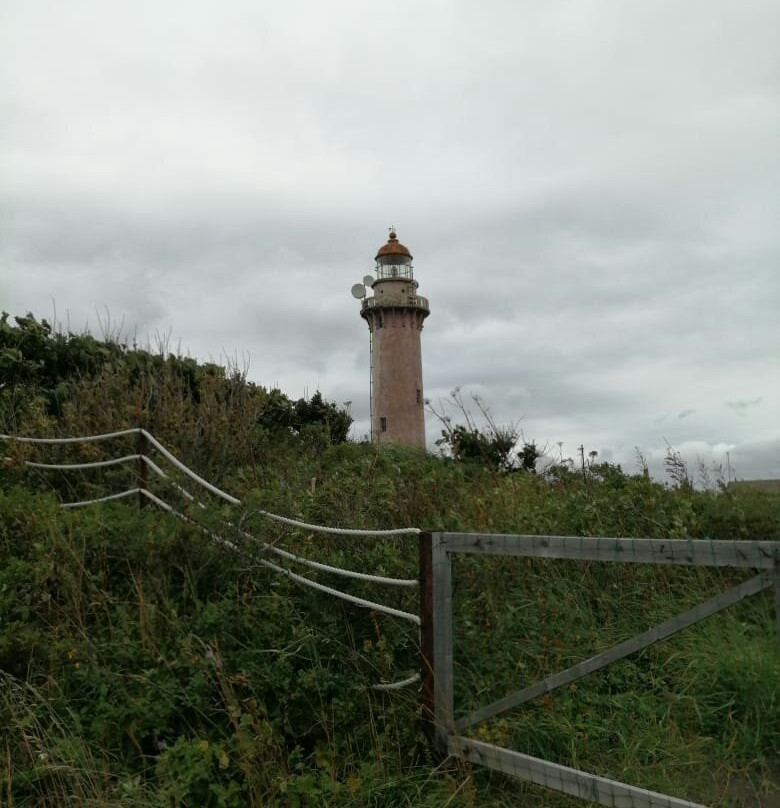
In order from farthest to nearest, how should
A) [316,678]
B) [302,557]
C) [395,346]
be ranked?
[395,346]
[302,557]
[316,678]

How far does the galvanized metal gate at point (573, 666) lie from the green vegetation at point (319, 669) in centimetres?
15

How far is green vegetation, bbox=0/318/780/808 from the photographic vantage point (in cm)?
312

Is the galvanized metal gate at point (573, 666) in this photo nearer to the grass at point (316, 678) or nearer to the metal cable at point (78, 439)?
the grass at point (316, 678)

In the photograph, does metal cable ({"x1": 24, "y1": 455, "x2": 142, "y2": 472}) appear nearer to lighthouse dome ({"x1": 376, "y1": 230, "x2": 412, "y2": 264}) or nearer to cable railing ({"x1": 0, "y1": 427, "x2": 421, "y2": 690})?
cable railing ({"x1": 0, "y1": 427, "x2": 421, "y2": 690})

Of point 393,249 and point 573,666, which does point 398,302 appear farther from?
point 573,666

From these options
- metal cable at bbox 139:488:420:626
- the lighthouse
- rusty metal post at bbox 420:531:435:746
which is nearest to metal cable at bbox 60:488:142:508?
metal cable at bbox 139:488:420:626

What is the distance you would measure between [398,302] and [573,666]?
27.6 metres

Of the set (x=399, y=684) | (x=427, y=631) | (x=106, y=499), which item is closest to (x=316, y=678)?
(x=399, y=684)

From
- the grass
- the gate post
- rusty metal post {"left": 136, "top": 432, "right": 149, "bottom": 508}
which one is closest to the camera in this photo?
the grass

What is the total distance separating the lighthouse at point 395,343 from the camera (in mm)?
29219

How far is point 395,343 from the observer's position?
2995cm

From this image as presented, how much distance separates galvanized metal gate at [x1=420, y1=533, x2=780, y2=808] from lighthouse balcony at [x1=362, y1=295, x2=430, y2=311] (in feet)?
89.1

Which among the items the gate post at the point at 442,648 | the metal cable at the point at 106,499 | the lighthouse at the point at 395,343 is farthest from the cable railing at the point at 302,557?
the lighthouse at the point at 395,343

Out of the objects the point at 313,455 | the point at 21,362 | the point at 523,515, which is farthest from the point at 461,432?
the point at 21,362
